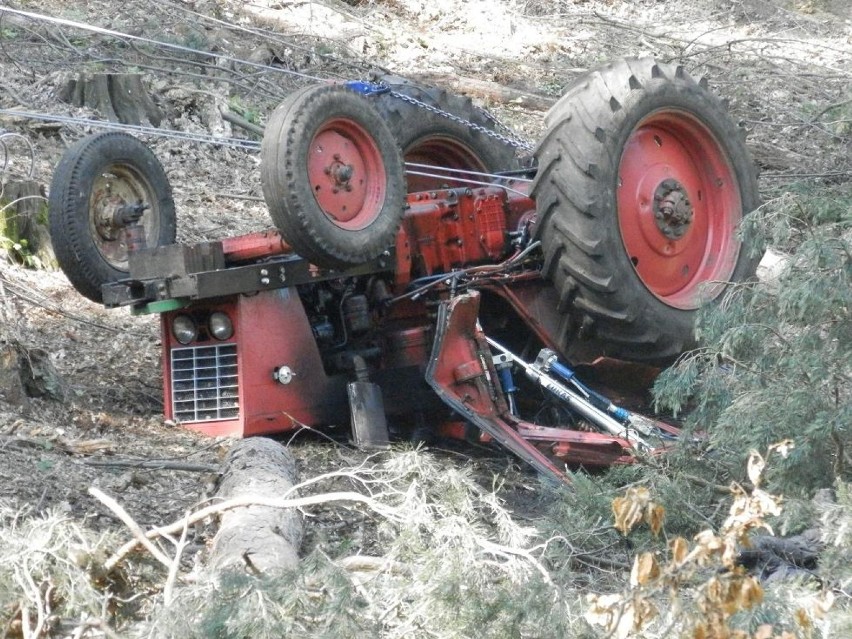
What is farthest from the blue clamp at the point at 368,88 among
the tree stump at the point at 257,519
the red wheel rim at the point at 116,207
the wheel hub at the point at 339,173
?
the tree stump at the point at 257,519

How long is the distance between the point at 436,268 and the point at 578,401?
1102 mm

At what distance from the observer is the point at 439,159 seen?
8367 mm

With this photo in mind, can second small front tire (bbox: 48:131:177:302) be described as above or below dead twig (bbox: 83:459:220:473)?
above

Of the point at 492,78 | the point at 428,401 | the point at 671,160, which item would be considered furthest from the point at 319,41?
the point at 428,401

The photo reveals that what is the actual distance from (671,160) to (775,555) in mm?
3289

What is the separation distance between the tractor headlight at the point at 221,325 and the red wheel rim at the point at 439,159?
2060 millimetres

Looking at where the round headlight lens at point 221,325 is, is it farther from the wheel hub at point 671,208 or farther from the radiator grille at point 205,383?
the wheel hub at point 671,208

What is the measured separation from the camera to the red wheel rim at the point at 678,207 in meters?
7.23

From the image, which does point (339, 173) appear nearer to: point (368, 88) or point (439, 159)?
point (368, 88)

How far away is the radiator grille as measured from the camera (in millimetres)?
6449

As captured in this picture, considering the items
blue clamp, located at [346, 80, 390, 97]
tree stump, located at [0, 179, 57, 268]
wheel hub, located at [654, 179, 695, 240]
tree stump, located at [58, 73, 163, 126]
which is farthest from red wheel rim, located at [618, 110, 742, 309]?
tree stump, located at [58, 73, 163, 126]

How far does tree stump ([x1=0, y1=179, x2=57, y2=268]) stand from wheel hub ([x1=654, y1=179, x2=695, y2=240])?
4.03 m

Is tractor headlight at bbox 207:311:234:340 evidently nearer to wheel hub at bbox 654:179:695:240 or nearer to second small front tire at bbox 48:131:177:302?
second small front tire at bbox 48:131:177:302

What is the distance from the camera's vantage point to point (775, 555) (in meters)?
4.88
